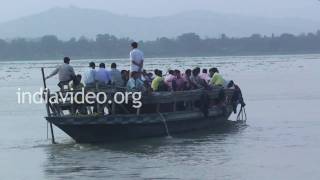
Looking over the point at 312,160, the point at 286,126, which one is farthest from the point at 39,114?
the point at 312,160

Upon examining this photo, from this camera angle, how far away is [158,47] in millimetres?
162125

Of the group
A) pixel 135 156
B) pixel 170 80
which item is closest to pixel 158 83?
pixel 170 80

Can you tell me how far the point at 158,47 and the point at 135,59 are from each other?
140m

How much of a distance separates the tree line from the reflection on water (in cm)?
12299

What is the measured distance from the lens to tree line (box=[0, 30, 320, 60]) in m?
147

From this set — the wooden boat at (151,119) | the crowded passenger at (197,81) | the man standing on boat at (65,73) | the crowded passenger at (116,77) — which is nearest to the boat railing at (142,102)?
the wooden boat at (151,119)

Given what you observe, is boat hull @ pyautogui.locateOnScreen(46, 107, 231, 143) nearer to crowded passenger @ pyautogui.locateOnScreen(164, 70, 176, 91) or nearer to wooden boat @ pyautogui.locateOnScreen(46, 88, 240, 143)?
wooden boat @ pyautogui.locateOnScreen(46, 88, 240, 143)

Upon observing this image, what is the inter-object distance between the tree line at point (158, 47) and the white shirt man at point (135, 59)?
401 feet

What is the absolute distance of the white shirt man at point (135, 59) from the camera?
2192 cm

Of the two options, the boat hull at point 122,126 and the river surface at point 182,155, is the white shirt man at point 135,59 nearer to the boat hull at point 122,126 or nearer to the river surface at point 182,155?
the boat hull at point 122,126

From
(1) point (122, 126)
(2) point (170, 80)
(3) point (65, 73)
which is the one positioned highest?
(3) point (65, 73)

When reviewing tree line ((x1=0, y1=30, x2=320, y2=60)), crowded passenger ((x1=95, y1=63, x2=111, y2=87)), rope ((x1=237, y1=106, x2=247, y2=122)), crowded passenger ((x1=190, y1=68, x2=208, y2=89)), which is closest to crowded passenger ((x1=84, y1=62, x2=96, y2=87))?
crowded passenger ((x1=95, y1=63, x2=111, y2=87))

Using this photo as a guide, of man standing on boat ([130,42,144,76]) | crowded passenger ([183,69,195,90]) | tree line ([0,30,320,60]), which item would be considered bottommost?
tree line ([0,30,320,60])

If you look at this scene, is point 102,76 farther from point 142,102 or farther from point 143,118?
point 143,118
